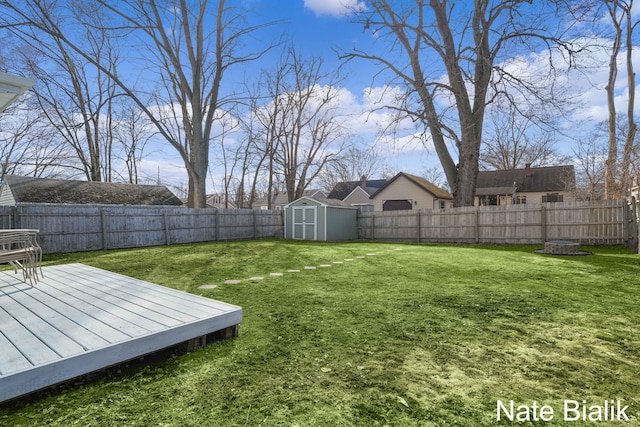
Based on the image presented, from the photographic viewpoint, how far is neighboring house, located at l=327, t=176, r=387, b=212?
27570 millimetres

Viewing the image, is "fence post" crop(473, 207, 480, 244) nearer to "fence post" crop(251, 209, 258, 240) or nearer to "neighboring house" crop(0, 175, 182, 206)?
"fence post" crop(251, 209, 258, 240)

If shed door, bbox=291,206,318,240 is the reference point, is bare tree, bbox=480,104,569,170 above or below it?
above

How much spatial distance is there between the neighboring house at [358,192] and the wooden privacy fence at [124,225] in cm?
1381

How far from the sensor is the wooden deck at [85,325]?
1.72 metres

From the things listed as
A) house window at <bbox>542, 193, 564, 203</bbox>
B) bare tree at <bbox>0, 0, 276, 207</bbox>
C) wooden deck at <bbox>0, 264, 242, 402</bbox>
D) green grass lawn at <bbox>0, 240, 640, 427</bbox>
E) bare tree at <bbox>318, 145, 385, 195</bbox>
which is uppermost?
bare tree at <bbox>0, 0, 276, 207</bbox>

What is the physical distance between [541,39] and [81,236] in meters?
16.6

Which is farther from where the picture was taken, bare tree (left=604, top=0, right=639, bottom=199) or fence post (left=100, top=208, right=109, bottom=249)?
bare tree (left=604, top=0, right=639, bottom=199)

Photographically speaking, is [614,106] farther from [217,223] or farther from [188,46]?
[188,46]

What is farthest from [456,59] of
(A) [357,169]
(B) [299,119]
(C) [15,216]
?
(A) [357,169]

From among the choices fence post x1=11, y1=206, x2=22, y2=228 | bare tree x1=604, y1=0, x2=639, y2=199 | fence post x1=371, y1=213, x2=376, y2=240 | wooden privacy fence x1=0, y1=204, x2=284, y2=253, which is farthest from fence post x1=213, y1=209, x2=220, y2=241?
bare tree x1=604, y1=0, x2=639, y2=199

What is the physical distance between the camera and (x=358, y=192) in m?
28.5

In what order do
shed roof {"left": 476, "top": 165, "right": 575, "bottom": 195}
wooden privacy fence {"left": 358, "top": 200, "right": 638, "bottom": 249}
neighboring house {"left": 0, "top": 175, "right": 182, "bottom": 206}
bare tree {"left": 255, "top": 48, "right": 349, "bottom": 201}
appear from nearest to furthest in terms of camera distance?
wooden privacy fence {"left": 358, "top": 200, "right": 638, "bottom": 249} → neighboring house {"left": 0, "top": 175, "right": 182, "bottom": 206} → bare tree {"left": 255, "top": 48, "right": 349, "bottom": 201} → shed roof {"left": 476, "top": 165, "right": 575, "bottom": 195}

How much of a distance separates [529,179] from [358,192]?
1351 centimetres

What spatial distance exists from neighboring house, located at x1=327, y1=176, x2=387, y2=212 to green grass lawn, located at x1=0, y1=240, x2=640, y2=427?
22896mm
